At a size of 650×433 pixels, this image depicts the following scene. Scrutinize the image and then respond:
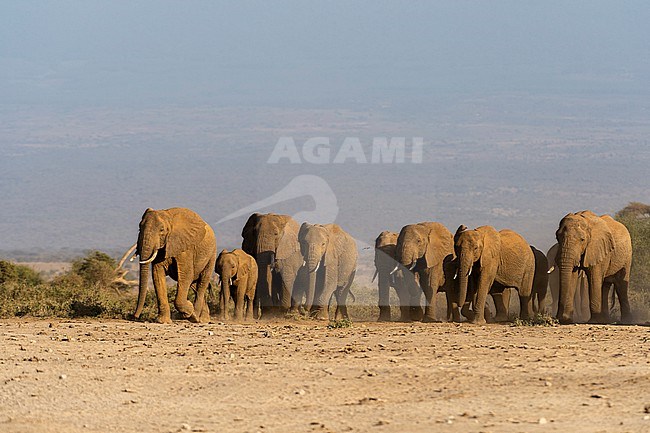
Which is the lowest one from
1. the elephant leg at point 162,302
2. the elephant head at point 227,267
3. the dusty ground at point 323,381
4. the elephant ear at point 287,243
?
the dusty ground at point 323,381

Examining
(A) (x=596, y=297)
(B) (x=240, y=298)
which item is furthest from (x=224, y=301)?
(A) (x=596, y=297)

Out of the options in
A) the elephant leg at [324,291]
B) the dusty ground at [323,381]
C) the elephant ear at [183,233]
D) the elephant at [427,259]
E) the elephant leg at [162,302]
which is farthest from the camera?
the elephant leg at [324,291]

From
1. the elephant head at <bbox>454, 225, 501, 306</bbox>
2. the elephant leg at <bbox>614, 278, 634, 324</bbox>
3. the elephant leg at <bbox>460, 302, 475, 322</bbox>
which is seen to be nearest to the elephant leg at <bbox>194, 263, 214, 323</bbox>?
the elephant head at <bbox>454, 225, 501, 306</bbox>

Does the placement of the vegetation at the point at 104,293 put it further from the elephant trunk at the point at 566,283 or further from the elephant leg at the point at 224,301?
the elephant trunk at the point at 566,283

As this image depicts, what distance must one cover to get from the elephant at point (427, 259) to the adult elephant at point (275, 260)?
8.29ft

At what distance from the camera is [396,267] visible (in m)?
24.0

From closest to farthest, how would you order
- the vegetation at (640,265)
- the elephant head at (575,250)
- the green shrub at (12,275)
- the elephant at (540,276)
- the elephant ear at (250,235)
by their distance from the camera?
the elephant head at (575,250), the elephant at (540,276), the elephant ear at (250,235), the vegetation at (640,265), the green shrub at (12,275)

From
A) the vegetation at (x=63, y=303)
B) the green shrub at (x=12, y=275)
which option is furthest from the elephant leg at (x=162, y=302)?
the green shrub at (x=12, y=275)

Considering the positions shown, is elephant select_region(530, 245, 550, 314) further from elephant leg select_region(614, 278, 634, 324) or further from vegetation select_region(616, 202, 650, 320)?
vegetation select_region(616, 202, 650, 320)

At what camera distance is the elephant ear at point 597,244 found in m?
22.8

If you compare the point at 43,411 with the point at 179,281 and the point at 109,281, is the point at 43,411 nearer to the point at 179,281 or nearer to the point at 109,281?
the point at 179,281

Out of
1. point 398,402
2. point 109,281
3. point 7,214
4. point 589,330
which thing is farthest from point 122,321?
point 7,214

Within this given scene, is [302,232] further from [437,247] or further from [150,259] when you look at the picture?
[150,259]

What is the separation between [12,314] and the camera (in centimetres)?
2130
